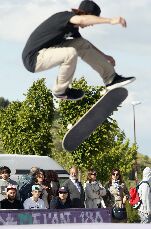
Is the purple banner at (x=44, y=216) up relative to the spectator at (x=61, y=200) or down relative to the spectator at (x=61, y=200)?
down

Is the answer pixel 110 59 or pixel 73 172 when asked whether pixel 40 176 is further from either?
pixel 110 59

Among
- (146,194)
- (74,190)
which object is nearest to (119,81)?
(74,190)

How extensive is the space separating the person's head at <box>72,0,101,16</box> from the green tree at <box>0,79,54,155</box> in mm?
22608

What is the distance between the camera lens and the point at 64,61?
28.0 feet

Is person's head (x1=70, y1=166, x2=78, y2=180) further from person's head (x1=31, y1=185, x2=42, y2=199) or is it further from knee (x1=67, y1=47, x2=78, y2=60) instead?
knee (x1=67, y1=47, x2=78, y2=60)

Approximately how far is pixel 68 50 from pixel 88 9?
56cm

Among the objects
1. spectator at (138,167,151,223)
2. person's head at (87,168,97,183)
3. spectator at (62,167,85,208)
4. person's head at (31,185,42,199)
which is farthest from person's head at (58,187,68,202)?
spectator at (138,167,151,223)

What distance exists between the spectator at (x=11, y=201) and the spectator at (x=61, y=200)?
74 centimetres

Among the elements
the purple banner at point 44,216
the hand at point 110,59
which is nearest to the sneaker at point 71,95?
the hand at point 110,59

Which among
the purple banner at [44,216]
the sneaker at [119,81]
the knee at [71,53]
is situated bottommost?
the purple banner at [44,216]

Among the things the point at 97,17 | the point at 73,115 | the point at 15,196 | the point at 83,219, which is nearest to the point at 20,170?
the point at 73,115

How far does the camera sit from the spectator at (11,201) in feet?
39.8

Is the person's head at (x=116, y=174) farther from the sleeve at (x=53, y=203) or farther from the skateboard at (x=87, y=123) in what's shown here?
the skateboard at (x=87, y=123)

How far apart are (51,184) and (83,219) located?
392 centimetres
